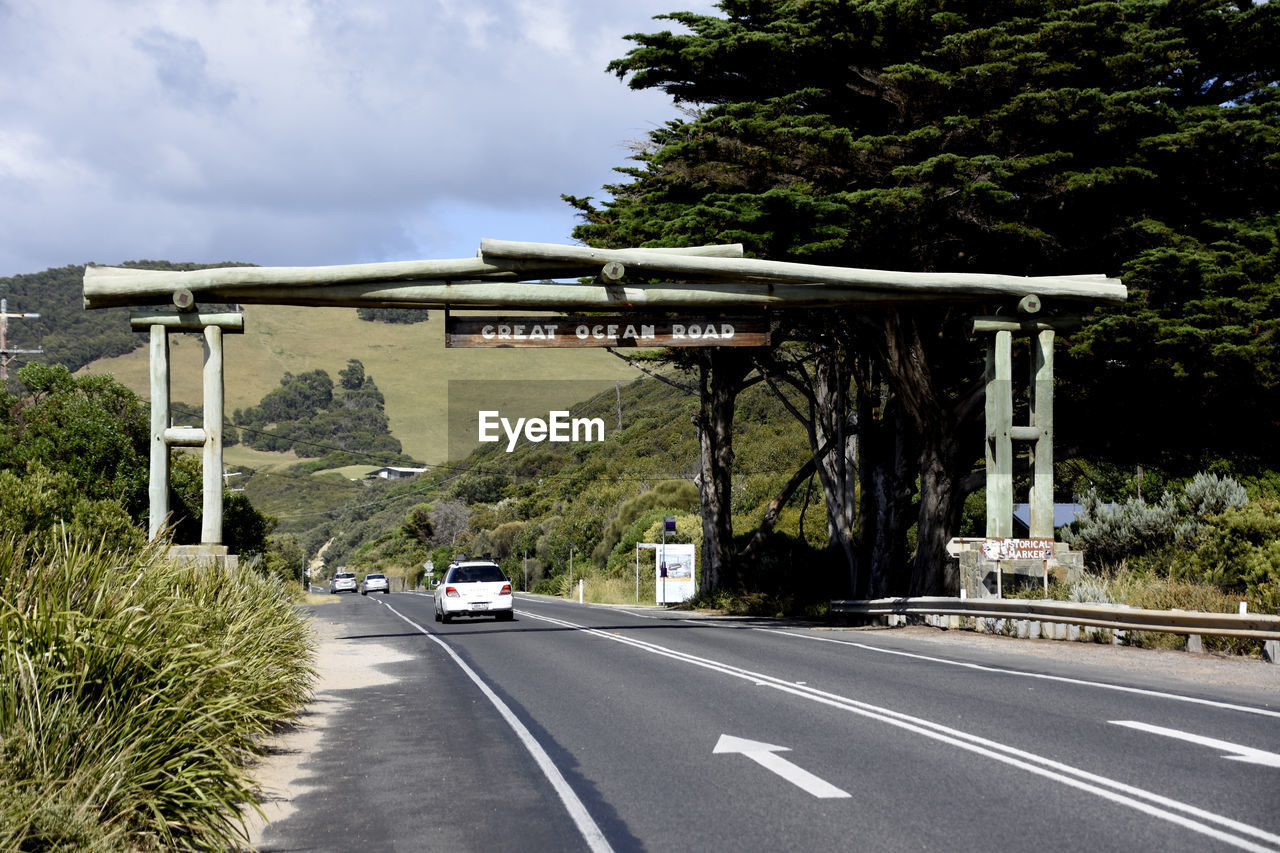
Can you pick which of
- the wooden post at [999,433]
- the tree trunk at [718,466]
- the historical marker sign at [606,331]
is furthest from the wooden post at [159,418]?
the tree trunk at [718,466]

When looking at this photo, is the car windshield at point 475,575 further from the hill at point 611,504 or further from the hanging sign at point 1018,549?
the hanging sign at point 1018,549

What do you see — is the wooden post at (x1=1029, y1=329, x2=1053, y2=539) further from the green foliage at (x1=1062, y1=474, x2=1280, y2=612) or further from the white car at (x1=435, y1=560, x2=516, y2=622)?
the white car at (x1=435, y1=560, x2=516, y2=622)

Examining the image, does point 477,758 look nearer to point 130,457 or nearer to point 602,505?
point 130,457

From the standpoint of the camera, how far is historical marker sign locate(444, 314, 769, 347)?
19.3 meters

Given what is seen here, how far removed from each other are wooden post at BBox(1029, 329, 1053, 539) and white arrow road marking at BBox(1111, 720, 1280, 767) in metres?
11.4

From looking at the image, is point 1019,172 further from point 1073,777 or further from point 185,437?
point 1073,777

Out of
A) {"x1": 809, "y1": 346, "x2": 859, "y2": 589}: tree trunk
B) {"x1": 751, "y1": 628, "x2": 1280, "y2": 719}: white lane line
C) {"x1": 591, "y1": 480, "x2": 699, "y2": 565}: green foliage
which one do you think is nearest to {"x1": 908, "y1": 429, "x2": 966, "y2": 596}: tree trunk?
{"x1": 809, "y1": 346, "x2": 859, "y2": 589}: tree trunk

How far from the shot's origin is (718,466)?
37.0m

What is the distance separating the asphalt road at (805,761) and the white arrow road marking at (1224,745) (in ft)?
0.11

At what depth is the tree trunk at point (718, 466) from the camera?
1435 inches

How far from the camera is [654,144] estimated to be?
2870 cm

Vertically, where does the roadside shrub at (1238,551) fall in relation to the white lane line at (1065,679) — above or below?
above

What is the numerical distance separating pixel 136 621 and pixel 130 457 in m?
34.9

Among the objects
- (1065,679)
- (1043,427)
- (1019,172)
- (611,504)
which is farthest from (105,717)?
(611,504)
